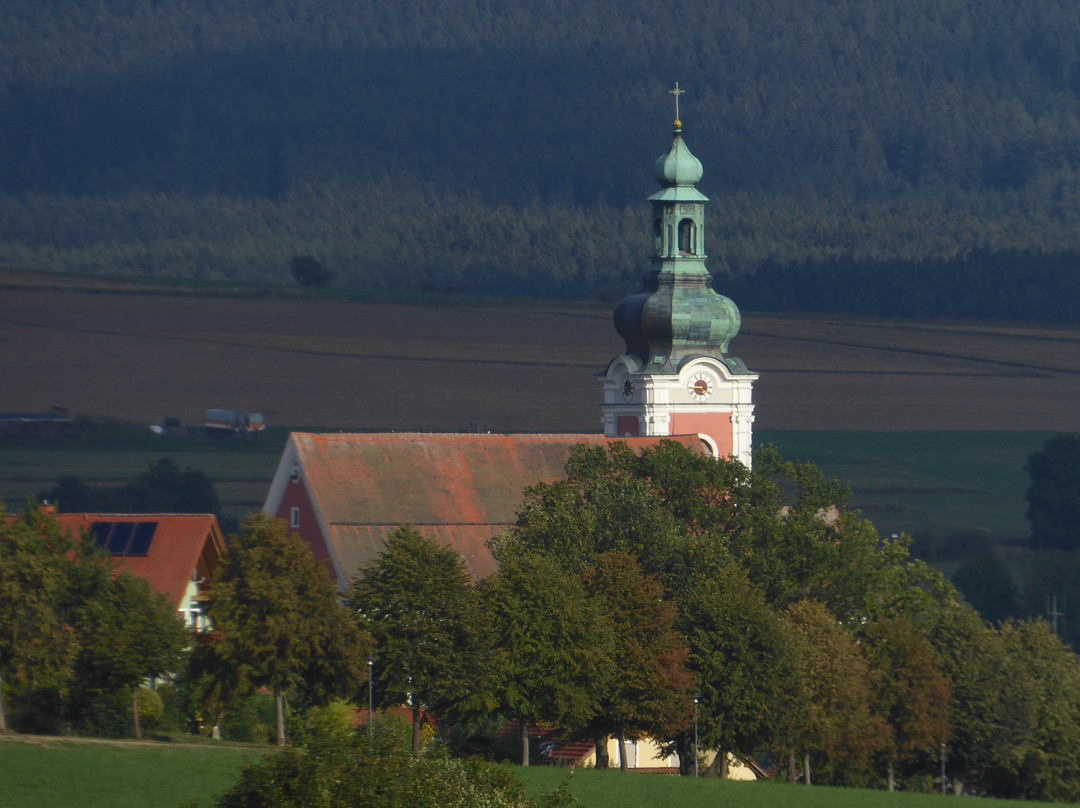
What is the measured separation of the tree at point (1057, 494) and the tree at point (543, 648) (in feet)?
357

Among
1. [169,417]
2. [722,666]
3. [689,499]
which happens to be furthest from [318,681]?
[169,417]

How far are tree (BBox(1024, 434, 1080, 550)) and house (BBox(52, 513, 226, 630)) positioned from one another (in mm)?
104227

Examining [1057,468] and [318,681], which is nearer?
[318,681]

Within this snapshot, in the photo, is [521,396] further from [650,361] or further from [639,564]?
[639,564]

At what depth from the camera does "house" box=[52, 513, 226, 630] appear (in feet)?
192

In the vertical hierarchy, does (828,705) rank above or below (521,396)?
below

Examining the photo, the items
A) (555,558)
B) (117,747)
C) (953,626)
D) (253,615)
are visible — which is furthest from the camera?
(953,626)

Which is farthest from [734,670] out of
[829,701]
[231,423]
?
[231,423]

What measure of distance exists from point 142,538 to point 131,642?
15.6 meters

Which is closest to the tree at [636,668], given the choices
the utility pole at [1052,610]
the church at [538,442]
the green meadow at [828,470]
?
the church at [538,442]

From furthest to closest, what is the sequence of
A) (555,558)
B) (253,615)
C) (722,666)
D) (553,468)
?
(553,468) → (555,558) → (722,666) → (253,615)

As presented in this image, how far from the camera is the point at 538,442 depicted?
75.5 meters

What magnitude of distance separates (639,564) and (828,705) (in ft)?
23.0

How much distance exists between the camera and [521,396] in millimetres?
191375
